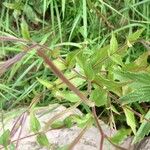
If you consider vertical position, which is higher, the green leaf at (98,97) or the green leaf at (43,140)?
the green leaf at (98,97)

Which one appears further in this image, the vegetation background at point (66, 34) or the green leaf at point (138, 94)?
the vegetation background at point (66, 34)

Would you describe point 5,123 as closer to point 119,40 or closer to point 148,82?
point 119,40

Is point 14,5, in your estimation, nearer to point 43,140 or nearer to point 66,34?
point 66,34

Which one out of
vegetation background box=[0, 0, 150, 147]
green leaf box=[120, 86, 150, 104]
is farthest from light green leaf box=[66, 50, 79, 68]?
vegetation background box=[0, 0, 150, 147]

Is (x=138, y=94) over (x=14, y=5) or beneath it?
beneath

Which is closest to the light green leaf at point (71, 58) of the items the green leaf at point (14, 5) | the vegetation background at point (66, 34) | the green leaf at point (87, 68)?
the green leaf at point (87, 68)

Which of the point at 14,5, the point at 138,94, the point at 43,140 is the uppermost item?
the point at 14,5

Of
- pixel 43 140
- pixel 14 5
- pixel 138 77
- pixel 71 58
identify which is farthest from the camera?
pixel 14 5

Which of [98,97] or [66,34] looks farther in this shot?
[66,34]

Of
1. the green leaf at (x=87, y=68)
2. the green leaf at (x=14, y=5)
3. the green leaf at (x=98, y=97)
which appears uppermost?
the green leaf at (x=14, y=5)

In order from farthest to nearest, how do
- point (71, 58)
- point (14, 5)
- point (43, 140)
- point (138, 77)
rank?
point (14, 5), point (43, 140), point (71, 58), point (138, 77)

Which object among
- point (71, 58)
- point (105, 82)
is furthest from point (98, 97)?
point (71, 58)

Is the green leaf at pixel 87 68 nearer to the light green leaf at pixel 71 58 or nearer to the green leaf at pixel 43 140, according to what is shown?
the light green leaf at pixel 71 58
